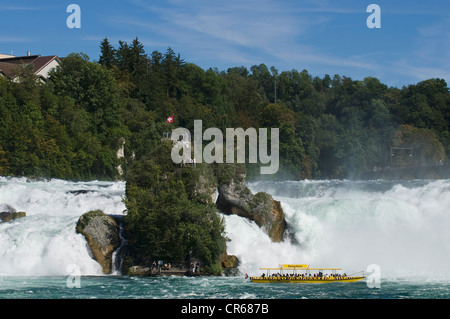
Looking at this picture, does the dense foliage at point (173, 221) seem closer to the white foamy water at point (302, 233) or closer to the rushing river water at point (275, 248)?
the rushing river water at point (275, 248)

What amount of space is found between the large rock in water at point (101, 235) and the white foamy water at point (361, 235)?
700cm

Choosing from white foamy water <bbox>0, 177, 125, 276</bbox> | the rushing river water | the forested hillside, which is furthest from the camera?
the forested hillside

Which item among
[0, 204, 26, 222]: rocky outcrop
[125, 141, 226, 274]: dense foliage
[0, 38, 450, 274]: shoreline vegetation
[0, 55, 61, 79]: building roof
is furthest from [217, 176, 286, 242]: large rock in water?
[0, 55, 61, 79]: building roof

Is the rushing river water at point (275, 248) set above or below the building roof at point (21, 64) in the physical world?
below

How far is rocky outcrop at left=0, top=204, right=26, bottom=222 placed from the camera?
1655 inches

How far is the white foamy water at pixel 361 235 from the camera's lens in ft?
139

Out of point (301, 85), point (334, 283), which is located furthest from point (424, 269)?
point (301, 85)

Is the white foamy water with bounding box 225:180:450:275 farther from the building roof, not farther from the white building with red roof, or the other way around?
the white building with red roof

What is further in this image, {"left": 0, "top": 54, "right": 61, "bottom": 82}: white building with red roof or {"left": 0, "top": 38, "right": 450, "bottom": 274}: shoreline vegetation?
{"left": 0, "top": 54, "right": 61, "bottom": 82}: white building with red roof

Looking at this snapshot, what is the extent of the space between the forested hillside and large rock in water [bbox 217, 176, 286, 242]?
19.3 meters

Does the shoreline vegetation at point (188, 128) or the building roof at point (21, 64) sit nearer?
the shoreline vegetation at point (188, 128)

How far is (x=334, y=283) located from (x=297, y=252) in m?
8.29

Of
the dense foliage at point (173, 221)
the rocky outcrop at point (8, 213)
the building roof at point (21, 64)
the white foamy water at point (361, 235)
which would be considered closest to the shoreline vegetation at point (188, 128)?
the dense foliage at point (173, 221)

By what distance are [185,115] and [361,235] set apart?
43609 millimetres
